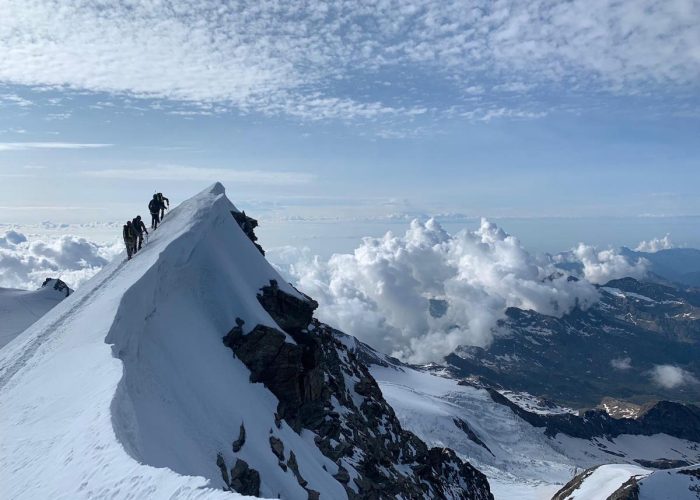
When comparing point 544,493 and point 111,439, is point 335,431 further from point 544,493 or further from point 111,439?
point 544,493

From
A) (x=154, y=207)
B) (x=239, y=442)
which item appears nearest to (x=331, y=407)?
(x=239, y=442)

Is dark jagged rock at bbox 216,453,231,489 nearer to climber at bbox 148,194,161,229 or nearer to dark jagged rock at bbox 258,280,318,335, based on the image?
dark jagged rock at bbox 258,280,318,335

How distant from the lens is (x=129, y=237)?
149ft

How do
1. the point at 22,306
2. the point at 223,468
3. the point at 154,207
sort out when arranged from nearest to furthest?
1. the point at 223,468
2. the point at 154,207
3. the point at 22,306

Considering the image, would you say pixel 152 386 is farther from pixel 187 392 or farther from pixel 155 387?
pixel 187 392

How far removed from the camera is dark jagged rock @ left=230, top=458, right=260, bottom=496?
88.6ft

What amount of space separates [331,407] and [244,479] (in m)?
24.2

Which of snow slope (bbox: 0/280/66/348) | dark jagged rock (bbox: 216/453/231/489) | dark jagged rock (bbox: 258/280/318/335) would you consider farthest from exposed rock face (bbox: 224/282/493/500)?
snow slope (bbox: 0/280/66/348)

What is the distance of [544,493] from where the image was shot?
522 feet

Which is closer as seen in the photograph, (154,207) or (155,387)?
(155,387)

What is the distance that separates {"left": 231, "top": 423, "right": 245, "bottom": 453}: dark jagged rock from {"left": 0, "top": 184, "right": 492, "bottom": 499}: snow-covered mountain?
8 cm

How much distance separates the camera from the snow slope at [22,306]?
7341 centimetres

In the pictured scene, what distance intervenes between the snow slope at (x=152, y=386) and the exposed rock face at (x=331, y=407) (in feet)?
5.11

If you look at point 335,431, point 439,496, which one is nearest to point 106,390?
point 335,431
